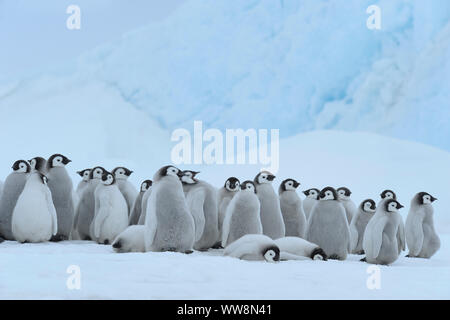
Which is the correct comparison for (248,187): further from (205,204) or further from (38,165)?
(38,165)

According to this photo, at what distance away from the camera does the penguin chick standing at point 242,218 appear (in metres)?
4.86

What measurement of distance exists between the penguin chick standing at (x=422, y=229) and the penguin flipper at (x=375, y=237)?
1.04 meters

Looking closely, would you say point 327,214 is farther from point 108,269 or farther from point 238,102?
point 238,102

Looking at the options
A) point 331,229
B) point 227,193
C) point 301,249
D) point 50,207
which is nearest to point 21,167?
point 50,207

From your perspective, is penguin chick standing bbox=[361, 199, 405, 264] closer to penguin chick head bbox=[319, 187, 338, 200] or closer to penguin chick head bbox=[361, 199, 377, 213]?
penguin chick head bbox=[319, 187, 338, 200]

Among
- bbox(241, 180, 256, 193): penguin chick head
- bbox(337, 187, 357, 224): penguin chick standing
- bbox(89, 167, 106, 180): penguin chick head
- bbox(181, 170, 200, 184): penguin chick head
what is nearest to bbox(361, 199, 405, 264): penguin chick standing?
bbox(241, 180, 256, 193): penguin chick head

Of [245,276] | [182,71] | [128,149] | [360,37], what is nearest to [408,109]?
[360,37]

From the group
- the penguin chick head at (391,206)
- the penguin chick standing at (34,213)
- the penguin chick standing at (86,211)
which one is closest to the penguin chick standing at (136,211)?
the penguin chick standing at (86,211)

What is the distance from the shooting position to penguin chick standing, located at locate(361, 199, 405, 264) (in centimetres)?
473

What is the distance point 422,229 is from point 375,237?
3.69 ft

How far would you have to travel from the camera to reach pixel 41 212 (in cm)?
495

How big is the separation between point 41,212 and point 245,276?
2.28 meters

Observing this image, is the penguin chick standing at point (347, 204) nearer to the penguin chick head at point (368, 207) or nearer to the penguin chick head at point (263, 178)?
the penguin chick head at point (368, 207)

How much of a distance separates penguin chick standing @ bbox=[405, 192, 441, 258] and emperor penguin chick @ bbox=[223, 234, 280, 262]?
205cm
